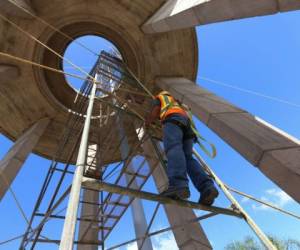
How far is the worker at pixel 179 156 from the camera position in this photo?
422 cm

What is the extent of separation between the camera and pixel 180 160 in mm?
4414

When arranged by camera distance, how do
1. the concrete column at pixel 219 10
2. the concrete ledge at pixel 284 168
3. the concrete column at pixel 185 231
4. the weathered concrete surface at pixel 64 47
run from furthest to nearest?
the weathered concrete surface at pixel 64 47, the concrete column at pixel 185 231, the concrete column at pixel 219 10, the concrete ledge at pixel 284 168

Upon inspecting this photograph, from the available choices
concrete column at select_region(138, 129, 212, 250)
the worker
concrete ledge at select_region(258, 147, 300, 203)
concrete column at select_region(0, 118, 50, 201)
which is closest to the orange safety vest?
the worker

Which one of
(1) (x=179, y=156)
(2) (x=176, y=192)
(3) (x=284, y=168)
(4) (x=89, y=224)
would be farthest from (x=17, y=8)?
(3) (x=284, y=168)

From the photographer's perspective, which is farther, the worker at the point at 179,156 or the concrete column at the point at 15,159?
the concrete column at the point at 15,159

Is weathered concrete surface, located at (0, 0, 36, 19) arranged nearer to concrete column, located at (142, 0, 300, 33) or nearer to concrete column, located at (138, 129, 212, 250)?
concrete column, located at (142, 0, 300, 33)

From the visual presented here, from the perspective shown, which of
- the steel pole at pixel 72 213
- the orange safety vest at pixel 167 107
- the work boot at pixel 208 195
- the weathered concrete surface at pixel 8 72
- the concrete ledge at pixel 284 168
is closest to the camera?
the steel pole at pixel 72 213

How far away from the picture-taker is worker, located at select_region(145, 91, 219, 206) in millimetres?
4223

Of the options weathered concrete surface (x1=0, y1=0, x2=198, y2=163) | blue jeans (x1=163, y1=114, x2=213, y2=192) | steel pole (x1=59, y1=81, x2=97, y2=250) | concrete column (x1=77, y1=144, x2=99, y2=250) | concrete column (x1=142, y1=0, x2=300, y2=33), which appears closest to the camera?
steel pole (x1=59, y1=81, x2=97, y2=250)

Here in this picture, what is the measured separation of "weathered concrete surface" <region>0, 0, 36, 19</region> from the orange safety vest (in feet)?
21.2

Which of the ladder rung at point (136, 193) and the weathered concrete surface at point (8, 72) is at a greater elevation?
the weathered concrete surface at point (8, 72)

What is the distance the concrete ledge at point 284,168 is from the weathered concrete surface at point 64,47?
6.30m

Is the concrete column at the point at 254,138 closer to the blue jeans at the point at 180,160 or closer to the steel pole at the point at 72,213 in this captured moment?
the blue jeans at the point at 180,160

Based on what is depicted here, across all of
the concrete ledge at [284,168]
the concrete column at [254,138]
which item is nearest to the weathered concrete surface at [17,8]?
the concrete column at [254,138]
